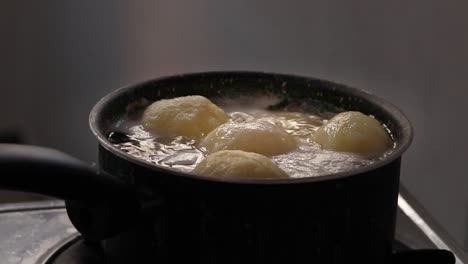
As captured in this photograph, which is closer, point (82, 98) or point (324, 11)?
point (324, 11)

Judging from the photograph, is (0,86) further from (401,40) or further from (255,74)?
(255,74)

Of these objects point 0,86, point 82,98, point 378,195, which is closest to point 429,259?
point 378,195

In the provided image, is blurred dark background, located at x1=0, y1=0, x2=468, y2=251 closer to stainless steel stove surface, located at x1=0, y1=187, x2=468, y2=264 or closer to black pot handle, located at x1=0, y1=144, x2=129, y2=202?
stainless steel stove surface, located at x1=0, y1=187, x2=468, y2=264

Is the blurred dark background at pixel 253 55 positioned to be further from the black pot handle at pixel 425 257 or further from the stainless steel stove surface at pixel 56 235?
the black pot handle at pixel 425 257

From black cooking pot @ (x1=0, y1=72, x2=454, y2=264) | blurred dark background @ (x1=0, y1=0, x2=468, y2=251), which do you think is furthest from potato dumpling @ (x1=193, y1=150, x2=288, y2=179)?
blurred dark background @ (x1=0, y1=0, x2=468, y2=251)

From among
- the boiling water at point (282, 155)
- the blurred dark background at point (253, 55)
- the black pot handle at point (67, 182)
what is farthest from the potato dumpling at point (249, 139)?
the blurred dark background at point (253, 55)

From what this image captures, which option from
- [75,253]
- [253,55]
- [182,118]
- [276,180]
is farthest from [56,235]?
Answer: [253,55]
